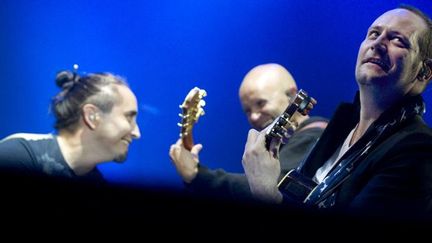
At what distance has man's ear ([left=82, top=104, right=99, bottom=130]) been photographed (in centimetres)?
210

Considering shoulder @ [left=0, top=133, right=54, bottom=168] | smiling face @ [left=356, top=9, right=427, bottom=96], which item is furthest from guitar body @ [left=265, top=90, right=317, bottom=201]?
shoulder @ [left=0, top=133, right=54, bottom=168]

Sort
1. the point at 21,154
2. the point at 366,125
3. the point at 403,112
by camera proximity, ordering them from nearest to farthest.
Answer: the point at 403,112
the point at 366,125
the point at 21,154

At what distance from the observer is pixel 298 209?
628 mm

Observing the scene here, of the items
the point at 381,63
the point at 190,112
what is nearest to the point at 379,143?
the point at 381,63

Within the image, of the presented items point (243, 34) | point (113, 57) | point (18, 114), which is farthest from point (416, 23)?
point (18, 114)

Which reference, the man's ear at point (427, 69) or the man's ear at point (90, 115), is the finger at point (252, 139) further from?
the man's ear at point (90, 115)

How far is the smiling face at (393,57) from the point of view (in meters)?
1.47

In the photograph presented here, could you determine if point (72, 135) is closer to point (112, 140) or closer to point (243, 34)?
point (112, 140)

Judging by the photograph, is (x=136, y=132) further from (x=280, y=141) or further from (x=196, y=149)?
(x=280, y=141)

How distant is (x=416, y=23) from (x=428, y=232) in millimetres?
1035

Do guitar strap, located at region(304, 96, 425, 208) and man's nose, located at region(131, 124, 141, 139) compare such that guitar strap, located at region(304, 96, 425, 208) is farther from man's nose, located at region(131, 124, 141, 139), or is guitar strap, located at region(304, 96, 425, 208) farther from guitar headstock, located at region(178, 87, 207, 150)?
man's nose, located at region(131, 124, 141, 139)

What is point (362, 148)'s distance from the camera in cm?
136

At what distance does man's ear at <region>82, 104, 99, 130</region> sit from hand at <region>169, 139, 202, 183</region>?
29 centimetres

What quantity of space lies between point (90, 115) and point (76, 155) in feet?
0.62
